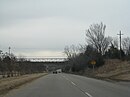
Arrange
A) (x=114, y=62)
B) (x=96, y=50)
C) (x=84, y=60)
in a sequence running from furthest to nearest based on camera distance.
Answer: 1. (x=84, y=60)
2. (x=96, y=50)
3. (x=114, y=62)

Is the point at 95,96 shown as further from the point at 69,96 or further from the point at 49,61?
the point at 49,61

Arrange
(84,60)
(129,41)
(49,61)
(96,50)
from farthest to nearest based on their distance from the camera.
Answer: (49,61) < (129,41) < (84,60) < (96,50)

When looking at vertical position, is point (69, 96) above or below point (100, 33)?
below

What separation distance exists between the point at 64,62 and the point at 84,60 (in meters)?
64.9

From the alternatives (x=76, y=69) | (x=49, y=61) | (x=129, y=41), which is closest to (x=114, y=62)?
(x=76, y=69)

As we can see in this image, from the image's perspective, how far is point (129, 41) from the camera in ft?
497

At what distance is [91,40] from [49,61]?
215ft

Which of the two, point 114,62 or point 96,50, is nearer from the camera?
point 114,62

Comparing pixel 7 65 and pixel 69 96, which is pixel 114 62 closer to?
pixel 7 65

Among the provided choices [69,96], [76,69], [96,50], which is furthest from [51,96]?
[76,69]

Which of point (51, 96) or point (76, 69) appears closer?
point (51, 96)

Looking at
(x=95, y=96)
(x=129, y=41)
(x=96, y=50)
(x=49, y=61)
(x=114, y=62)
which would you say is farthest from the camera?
(x=49, y=61)

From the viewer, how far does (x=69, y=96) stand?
1928cm

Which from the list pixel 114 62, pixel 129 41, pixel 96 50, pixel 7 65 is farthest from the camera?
pixel 129 41
